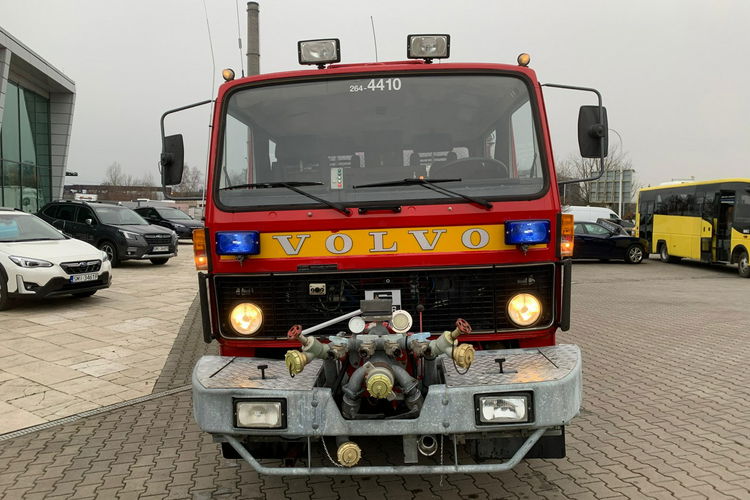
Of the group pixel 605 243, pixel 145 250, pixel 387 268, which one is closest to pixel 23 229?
Result: pixel 145 250

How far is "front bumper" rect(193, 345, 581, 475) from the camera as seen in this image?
2865 mm

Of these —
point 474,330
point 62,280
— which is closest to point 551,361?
point 474,330

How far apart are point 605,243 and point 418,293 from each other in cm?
1965

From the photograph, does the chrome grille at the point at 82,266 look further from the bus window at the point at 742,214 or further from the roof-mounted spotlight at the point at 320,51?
the bus window at the point at 742,214

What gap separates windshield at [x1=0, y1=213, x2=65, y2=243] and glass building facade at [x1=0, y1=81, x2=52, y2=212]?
14341mm

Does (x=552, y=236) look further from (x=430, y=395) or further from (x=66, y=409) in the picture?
(x=66, y=409)

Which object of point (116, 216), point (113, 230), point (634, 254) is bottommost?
point (634, 254)

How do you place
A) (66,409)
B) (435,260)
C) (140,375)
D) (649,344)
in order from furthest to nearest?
(649,344) → (140,375) → (66,409) → (435,260)

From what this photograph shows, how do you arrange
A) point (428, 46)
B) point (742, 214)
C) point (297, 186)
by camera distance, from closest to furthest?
point (297, 186) < point (428, 46) < point (742, 214)

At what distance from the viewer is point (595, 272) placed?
1900 cm

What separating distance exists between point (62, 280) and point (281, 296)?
778 cm

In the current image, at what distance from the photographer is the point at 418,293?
3582 mm

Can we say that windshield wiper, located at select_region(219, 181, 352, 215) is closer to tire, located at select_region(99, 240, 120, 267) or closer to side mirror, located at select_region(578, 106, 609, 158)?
side mirror, located at select_region(578, 106, 609, 158)

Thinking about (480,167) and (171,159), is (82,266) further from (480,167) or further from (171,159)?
(480,167)
